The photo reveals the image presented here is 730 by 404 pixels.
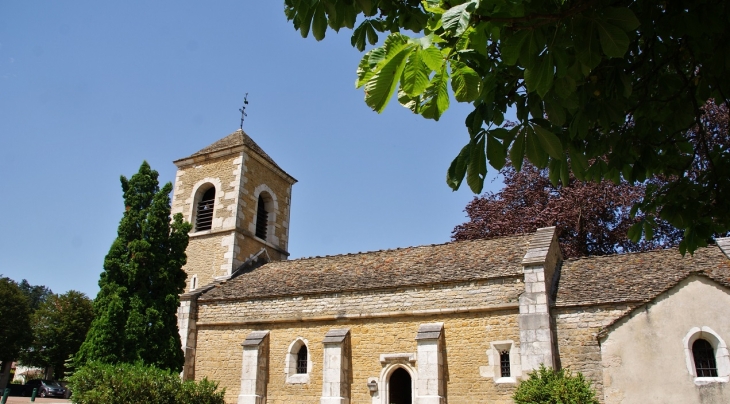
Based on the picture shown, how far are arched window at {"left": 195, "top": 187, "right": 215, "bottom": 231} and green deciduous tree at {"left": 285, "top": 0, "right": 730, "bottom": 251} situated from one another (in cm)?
1981

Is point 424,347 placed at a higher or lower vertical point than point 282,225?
lower

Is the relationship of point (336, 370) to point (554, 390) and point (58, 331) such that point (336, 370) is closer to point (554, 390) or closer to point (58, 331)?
point (554, 390)

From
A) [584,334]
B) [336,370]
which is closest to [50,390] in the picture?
[336,370]

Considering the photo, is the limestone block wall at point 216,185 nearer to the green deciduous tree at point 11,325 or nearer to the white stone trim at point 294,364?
the white stone trim at point 294,364

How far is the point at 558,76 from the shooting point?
2.87m

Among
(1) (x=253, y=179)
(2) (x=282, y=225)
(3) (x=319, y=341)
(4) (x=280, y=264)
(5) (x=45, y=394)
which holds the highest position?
(1) (x=253, y=179)

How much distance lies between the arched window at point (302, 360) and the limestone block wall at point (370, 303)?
3.13 feet

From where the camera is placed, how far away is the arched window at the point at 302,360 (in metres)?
16.5

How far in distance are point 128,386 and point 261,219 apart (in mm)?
11748

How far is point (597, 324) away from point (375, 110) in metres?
12.5

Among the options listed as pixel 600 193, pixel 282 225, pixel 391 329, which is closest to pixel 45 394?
pixel 282 225

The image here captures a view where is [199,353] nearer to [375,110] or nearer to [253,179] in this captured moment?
[253,179]

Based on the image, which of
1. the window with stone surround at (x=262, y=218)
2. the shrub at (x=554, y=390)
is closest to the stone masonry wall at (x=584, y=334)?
the shrub at (x=554, y=390)

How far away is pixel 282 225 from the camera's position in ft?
81.1
